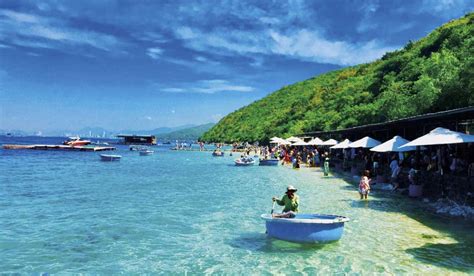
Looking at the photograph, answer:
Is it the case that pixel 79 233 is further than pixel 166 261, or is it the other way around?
pixel 79 233

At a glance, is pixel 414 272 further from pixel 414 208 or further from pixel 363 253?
pixel 414 208

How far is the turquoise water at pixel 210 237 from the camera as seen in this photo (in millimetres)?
9352

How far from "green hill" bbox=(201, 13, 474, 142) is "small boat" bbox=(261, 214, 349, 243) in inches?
703

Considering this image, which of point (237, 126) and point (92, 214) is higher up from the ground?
point (237, 126)

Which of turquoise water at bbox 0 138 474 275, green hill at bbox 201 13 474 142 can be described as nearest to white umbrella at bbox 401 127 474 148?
turquoise water at bbox 0 138 474 275

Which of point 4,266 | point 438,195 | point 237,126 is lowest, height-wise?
point 4,266

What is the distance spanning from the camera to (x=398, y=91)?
134 ft

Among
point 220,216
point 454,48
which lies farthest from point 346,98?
point 220,216

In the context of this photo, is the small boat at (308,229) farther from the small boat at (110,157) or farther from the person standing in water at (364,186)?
the small boat at (110,157)

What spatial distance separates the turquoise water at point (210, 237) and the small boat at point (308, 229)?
306 mm

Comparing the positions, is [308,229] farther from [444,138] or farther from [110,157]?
[110,157]

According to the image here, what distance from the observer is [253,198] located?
19484 millimetres

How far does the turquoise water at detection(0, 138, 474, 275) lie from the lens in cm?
935

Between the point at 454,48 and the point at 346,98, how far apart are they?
65.2 feet
